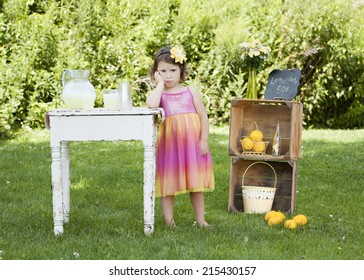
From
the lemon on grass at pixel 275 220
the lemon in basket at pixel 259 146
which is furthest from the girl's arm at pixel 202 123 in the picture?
the lemon in basket at pixel 259 146

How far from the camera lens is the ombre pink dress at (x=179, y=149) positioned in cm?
438

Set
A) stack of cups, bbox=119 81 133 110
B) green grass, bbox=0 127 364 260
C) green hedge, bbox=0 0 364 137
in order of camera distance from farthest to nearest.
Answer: green hedge, bbox=0 0 364 137, stack of cups, bbox=119 81 133 110, green grass, bbox=0 127 364 260

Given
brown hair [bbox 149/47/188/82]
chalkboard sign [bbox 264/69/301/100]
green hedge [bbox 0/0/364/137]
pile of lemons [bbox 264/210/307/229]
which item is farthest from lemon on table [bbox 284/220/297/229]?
green hedge [bbox 0/0/364/137]

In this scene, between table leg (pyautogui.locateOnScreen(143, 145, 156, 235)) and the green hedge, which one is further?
the green hedge

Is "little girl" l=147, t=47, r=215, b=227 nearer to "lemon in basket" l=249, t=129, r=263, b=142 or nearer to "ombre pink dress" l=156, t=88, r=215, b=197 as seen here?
"ombre pink dress" l=156, t=88, r=215, b=197

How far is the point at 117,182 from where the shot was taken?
6.02 metres

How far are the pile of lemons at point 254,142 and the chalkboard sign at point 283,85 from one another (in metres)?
0.27

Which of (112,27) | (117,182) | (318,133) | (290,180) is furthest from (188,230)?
(112,27)

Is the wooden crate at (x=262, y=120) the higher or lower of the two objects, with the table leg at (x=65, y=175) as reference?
higher

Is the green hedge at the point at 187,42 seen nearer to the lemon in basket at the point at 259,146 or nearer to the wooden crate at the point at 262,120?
the wooden crate at the point at 262,120

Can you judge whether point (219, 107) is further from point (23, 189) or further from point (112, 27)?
point (23, 189)

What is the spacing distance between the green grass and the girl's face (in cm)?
90

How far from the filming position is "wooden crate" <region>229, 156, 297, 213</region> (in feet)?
16.9

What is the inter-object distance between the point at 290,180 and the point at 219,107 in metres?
5.91
